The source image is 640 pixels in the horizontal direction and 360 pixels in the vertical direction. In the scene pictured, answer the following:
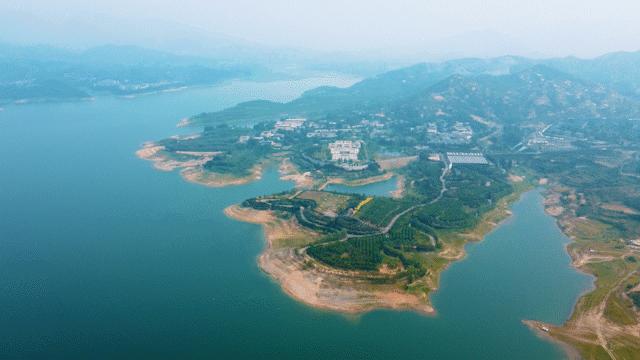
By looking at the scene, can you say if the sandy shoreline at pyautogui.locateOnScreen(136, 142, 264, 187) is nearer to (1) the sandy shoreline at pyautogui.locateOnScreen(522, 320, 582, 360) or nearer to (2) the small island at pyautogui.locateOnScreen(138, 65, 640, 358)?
(2) the small island at pyautogui.locateOnScreen(138, 65, 640, 358)

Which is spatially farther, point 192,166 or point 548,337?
point 192,166

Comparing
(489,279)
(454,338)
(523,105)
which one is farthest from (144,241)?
(523,105)

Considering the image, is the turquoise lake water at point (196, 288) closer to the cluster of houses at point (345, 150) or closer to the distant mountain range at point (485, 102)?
the cluster of houses at point (345, 150)

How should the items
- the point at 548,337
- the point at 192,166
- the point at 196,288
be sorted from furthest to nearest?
1. the point at 192,166
2. the point at 196,288
3. the point at 548,337

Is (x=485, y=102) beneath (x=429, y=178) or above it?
above

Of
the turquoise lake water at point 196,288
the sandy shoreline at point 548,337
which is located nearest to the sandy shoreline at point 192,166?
the turquoise lake water at point 196,288

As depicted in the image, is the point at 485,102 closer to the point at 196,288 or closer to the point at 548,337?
the point at 548,337

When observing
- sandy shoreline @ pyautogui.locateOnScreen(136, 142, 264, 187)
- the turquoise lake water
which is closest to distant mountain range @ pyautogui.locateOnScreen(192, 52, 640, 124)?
sandy shoreline @ pyautogui.locateOnScreen(136, 142, 264, 187)

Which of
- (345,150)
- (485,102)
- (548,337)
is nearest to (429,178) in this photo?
(345,150)

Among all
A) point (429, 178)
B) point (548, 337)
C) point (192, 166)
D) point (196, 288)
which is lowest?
point (548, 337)
